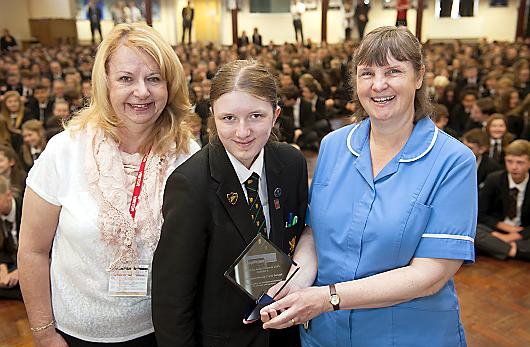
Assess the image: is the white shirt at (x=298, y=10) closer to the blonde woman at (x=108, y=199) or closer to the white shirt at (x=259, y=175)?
the blonde woman at (x=108, y=199)

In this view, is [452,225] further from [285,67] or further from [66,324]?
[285,67]

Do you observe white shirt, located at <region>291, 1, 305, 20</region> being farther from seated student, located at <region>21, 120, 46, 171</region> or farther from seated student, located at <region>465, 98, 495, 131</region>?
seated student, located at <region>21, 120, 46, 171</region>

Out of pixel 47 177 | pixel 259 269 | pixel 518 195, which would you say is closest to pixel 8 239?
pixel 47 177

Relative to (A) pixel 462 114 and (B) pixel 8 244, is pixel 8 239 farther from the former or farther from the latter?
→ (A) pixel 462 114

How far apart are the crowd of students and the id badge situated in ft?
1.86

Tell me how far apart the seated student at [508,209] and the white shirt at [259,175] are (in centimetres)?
339

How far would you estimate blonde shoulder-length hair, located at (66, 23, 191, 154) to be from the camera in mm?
1543

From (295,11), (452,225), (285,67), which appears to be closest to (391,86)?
(452,225)

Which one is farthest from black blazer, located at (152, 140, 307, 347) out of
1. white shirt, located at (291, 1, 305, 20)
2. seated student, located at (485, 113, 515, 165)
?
white shirt, located at (291, 1, 305, 20)

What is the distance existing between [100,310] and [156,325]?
221mm

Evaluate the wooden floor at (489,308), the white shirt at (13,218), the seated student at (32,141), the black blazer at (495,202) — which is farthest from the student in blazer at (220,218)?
the seated student at (32,141)

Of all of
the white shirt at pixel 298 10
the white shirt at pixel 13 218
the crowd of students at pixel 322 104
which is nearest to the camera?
the white shirt at pixel 13 218

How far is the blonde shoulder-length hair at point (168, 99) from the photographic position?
5.06 ft

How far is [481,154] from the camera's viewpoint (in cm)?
534
